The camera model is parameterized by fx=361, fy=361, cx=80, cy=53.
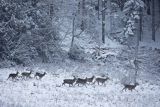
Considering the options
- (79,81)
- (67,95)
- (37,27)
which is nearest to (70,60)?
(37,27)

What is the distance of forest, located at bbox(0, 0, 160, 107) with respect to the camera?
60.7 ft

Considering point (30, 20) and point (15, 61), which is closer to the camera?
point (15, 61)

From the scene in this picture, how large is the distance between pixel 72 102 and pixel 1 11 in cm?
1640

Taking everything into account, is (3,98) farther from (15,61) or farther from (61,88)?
(15,61)

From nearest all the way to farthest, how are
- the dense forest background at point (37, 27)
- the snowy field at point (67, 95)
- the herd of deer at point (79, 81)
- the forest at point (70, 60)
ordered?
the snowy field at point (67, 95) → the forest at point (70, 60) → the herd of deer at point (79, 81) → the dense forest background at point (37, 27)

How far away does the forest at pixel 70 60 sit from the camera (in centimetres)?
1850

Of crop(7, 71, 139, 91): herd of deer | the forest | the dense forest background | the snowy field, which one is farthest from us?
the dense forest background

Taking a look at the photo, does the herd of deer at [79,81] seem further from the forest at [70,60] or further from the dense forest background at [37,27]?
the dense forest background at [37,27]

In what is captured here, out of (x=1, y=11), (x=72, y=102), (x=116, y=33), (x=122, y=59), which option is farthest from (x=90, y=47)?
(x=72, y=102)

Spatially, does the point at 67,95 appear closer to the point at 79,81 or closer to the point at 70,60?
the point at 79,81

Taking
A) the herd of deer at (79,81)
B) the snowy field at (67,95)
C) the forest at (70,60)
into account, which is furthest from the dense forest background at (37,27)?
the snowy field at (67,95)

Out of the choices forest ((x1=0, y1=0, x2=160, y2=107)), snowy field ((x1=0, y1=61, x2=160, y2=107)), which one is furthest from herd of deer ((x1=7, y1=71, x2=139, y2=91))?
snowy field ((x1=0, y1=61, x2=160, y2=107))

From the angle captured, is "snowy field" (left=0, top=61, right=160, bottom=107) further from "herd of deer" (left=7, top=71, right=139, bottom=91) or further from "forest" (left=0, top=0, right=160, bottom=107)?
"herd of deer" (left=7, top=71, right=139, bottom=91)

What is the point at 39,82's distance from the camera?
22.4 m
